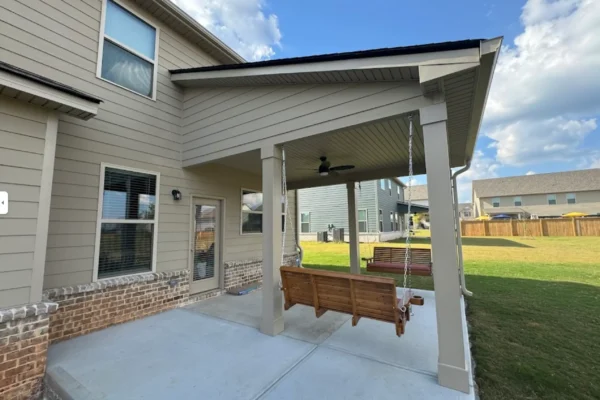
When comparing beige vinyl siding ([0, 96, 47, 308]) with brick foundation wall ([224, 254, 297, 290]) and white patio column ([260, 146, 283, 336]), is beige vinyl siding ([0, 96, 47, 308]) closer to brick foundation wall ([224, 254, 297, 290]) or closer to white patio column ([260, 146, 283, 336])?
white patio column ([260, 146, 283, 336])

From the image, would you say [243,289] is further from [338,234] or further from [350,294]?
[338,234]

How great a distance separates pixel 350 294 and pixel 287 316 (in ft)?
6.11

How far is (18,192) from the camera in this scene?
2.77 metres

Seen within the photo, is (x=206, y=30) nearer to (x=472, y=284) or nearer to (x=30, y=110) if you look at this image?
(x=30, y=110)

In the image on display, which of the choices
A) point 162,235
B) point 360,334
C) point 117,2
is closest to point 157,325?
point 162,235

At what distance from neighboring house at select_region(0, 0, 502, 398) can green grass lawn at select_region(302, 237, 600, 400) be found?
0.77 metres

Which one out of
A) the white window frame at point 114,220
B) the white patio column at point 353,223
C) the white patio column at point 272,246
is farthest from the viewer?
the white patio column at point 353,223

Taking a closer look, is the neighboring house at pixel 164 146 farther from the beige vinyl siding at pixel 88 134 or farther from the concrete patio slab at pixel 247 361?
the concrete patio slab at pixel 247 361

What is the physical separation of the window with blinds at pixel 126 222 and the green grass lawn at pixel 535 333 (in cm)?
516

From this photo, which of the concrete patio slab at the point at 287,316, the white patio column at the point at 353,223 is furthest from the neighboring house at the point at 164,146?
the white patio column at the point at 353,223

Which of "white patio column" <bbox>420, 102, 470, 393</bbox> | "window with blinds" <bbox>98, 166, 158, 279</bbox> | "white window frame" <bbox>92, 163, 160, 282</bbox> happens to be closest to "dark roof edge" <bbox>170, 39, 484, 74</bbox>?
"white patio column" <bbox>420, 102, 470, 393</bbox>

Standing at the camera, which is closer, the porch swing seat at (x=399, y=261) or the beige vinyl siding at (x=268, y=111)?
the beige vinyl siding at (x=268, y=111)

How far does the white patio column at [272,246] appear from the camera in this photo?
375 centimetres

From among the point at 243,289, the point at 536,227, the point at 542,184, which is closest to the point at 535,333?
the point at 243,289
